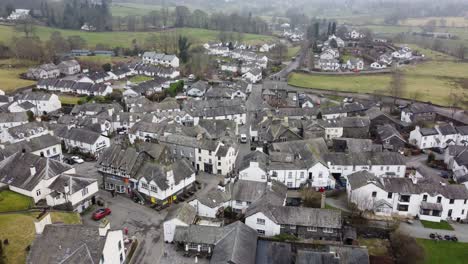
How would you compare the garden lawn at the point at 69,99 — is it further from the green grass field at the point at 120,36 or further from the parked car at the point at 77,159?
the green grass field at the point at 120,36

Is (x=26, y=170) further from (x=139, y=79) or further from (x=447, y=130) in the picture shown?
(x=447, y=130)

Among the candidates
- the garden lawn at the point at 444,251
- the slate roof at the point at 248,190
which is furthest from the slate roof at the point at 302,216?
the garden lawn at the point at 444,251

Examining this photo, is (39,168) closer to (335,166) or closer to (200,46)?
(335,166)

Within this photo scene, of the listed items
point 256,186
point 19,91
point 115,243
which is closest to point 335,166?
point 256,186

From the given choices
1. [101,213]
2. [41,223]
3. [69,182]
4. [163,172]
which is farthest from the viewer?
[163,172]

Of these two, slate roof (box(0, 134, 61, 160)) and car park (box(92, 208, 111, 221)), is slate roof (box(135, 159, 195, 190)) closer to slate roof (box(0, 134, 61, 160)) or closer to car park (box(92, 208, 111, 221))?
car park (box(92, 208, 111, 221))

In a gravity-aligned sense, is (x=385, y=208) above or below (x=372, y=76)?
below

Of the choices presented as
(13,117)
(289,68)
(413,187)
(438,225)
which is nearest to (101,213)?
(13,117)
